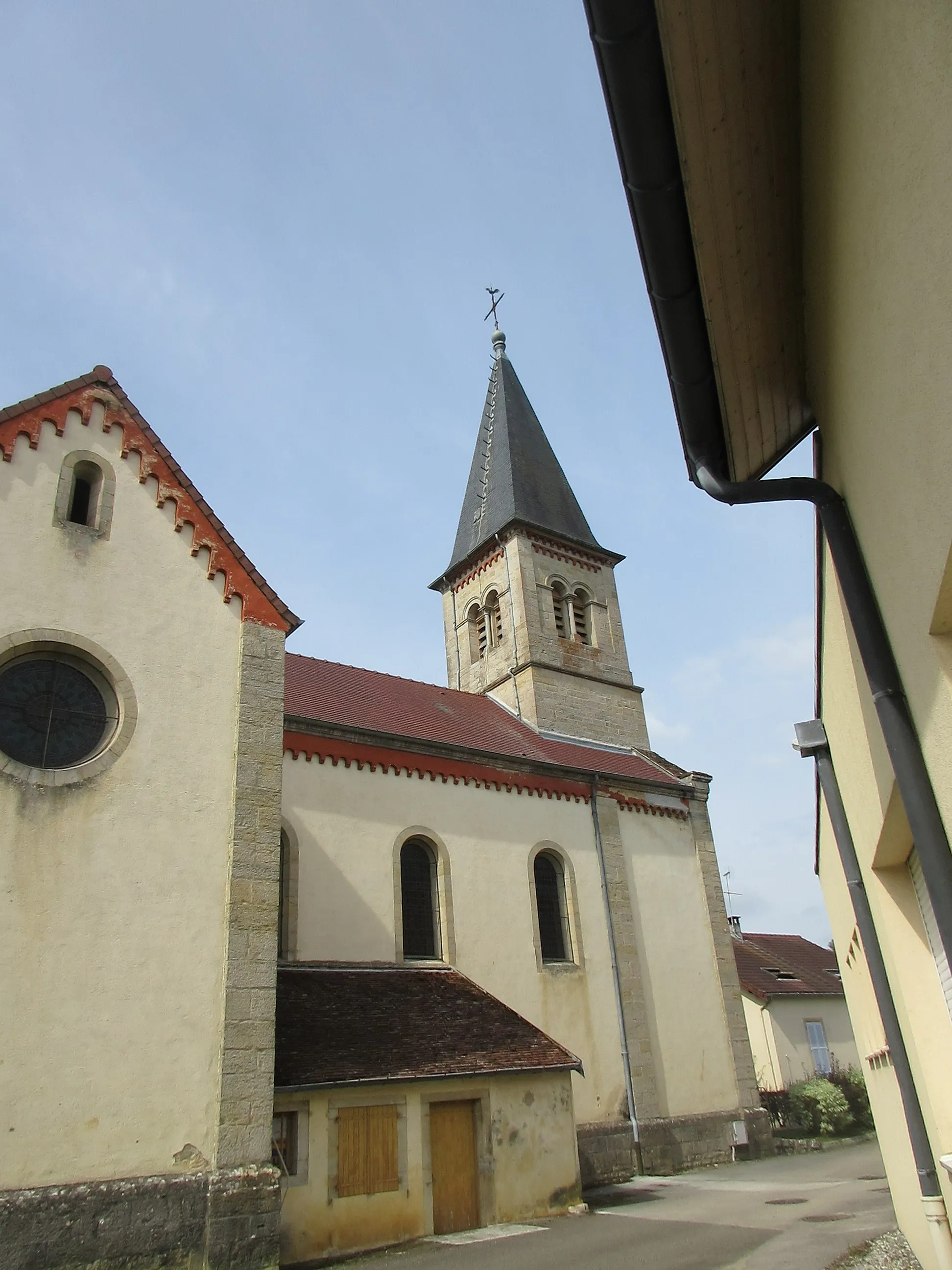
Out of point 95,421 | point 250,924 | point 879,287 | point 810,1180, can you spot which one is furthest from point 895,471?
point 810,1180

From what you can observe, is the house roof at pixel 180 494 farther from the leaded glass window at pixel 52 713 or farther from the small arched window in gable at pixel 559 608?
the small arched window in gable at pixel 559 608

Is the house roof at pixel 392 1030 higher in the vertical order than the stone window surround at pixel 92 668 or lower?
lower

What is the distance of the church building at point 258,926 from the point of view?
28.2 ft

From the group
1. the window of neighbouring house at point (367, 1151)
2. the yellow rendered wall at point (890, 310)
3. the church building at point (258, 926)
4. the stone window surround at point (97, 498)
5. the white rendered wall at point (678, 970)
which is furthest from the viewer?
the white rendered wall at point (678, 970)

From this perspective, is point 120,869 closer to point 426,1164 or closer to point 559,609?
point 426,1164

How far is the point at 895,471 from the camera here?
10.0 ft

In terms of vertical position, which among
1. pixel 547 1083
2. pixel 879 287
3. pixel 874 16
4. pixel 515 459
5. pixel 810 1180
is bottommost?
pixel 810 1180

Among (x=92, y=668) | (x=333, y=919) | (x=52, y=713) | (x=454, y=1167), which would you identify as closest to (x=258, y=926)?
(x=52, y=713)

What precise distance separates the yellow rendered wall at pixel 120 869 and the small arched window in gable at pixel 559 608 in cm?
1633

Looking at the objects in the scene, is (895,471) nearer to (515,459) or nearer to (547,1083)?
(547,1083)

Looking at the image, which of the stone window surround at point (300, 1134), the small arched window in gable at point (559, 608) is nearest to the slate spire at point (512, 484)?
the small arched window in gable at point (559, 608)

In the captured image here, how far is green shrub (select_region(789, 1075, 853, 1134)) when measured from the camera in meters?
21.4

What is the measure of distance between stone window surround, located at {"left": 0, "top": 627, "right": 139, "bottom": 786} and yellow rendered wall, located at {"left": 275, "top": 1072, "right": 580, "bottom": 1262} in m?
4.90

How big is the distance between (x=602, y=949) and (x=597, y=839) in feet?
7.61
